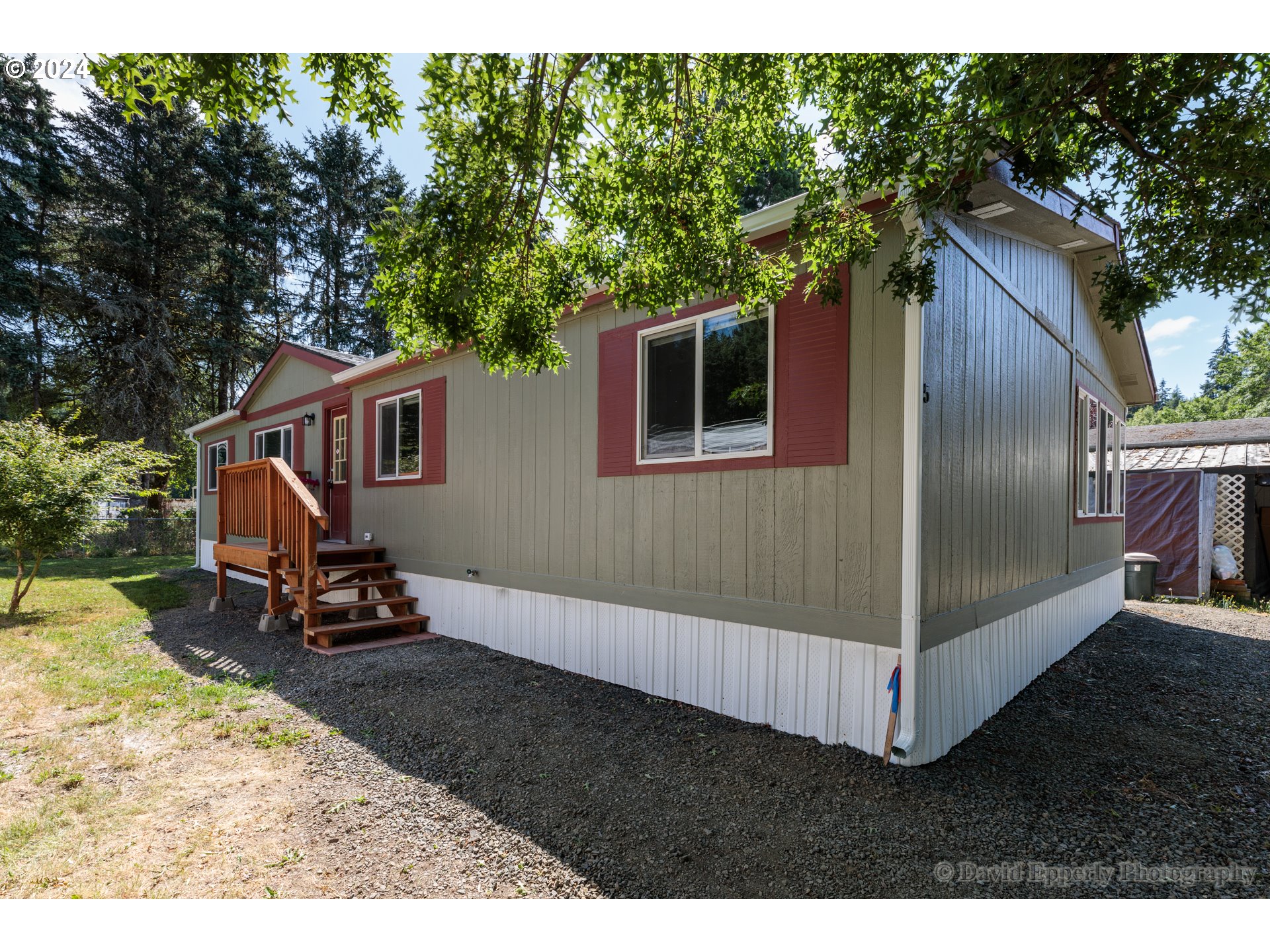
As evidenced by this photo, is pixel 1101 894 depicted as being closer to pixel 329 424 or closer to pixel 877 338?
pixel 877 338

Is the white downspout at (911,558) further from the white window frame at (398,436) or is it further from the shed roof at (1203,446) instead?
the shed roof at (1203,446)

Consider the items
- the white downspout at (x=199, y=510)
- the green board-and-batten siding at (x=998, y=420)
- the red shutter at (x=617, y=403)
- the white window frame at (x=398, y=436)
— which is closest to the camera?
the green board-and-batten siding at (x=998, y=420)

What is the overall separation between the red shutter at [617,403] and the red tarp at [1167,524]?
9.38m

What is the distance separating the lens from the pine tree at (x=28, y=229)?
52.7ft

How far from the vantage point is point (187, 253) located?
743 inches

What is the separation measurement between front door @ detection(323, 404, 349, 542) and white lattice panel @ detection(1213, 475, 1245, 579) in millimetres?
13604

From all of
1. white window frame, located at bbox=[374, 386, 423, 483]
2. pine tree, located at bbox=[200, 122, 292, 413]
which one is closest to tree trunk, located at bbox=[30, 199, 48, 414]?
pine tree, located at bbox=[200, 122, 292, 413]

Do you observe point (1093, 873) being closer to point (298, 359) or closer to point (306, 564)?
point (306, 564)

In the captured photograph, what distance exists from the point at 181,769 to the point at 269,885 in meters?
1.53

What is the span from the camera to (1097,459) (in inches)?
301

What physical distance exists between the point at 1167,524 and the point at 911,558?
1024cm

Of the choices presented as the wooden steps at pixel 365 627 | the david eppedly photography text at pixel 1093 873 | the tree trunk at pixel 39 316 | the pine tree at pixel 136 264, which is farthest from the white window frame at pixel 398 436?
the tree trunk at pixel 39 316

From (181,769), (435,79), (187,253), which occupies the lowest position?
(181,769)
